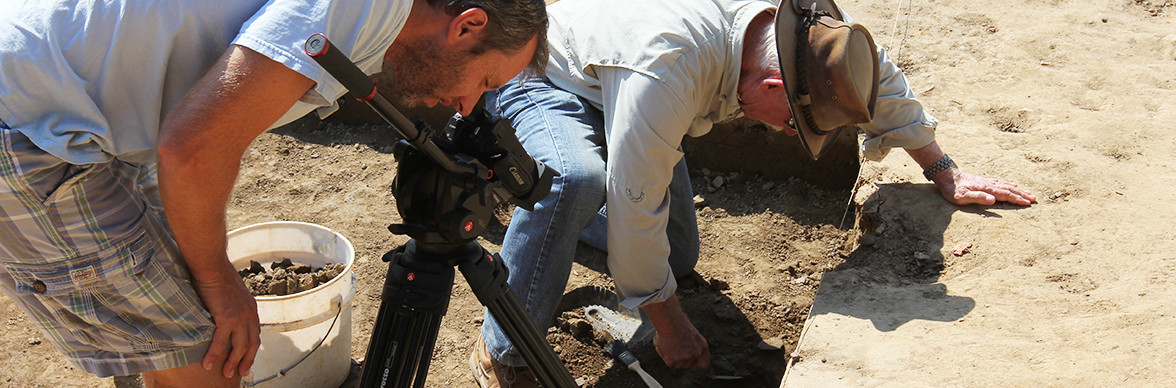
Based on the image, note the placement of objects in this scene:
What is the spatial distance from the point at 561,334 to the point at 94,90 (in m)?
1.83

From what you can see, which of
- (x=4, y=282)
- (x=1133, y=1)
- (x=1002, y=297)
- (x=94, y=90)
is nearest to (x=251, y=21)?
(x=94, y=90)

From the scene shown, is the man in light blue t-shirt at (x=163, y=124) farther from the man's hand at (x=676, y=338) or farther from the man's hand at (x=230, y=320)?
the man's hand at (x=676, y=338)

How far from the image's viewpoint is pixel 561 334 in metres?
3.00

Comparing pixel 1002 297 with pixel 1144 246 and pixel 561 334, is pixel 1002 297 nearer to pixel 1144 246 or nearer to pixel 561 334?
pixel 1144 246

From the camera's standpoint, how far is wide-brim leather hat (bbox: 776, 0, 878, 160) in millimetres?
2342

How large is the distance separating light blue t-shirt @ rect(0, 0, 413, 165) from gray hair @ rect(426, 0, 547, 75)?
0.44ft

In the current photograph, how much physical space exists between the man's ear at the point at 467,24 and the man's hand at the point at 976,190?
1891mm

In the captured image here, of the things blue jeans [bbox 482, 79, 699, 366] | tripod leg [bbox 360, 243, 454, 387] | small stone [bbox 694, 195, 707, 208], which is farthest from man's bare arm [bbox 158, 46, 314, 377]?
small stone [bbox 694, 195, 707, 208]

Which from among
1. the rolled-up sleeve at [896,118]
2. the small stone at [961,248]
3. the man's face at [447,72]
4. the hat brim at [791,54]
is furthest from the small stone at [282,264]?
the small stone at [961,248]

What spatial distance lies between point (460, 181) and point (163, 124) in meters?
0.50

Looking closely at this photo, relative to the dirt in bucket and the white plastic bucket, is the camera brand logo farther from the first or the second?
the dirt in bucket

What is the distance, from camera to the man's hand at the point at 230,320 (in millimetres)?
1641

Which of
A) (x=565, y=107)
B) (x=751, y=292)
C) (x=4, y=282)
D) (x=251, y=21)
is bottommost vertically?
(x=751, y=292)

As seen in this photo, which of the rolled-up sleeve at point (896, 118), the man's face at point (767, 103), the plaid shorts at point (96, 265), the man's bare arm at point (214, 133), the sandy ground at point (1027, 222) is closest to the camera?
the man's bare arm at point (214, 133)
